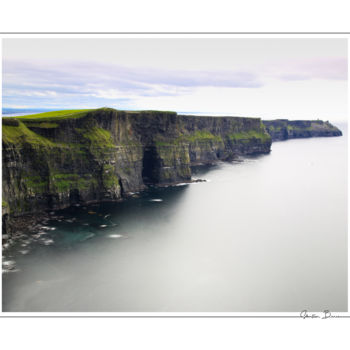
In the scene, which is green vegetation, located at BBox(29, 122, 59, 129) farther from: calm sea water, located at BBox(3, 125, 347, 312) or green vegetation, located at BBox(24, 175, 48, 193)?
calm sea water, located at BBox(3, 125, 347, 312)

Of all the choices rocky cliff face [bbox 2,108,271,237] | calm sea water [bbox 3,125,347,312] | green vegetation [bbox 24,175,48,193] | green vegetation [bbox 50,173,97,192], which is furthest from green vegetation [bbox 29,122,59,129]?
calm sea water [bbox 3,125,347,312]

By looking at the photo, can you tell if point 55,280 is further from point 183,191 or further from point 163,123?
point 163,123

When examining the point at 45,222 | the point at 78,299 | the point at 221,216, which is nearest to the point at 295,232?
the point at 221,216

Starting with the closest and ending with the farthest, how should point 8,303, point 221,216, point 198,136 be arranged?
point 8,303 < point 221,216 < point 198,136

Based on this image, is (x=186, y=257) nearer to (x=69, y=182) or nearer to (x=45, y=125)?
(x=69, y=182)

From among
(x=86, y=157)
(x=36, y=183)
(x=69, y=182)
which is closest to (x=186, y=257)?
(x=69, y=182)

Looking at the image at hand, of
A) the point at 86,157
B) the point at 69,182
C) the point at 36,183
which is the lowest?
the point at 69,182
